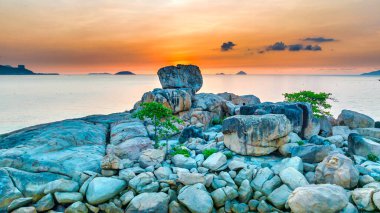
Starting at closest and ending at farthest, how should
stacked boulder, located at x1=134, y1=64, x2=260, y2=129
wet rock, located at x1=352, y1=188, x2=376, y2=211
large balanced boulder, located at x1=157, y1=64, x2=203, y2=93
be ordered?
wet rock, located at x1=352, y1=188, x2=376, y2=211
stacked boulder, located at x1=134, y1=64, x2=260, y2=129
large balanced boulder, located at x1=157, y1=64, x2=203, y2=93

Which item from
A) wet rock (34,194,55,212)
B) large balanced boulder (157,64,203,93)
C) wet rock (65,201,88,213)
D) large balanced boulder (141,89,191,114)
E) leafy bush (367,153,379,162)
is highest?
large balanced boulder (157,64,203,93)

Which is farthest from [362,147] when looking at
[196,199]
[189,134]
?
[189,134]

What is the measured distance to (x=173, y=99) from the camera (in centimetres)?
3469

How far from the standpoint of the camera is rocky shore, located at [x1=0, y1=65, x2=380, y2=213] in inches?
602

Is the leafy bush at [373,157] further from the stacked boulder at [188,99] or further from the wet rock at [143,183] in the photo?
the stacked boulder at [188,99]

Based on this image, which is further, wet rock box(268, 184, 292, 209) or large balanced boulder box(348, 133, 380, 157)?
large balanced boulder box(348, 133, 380, 157)

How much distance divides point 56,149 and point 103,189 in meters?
5.82

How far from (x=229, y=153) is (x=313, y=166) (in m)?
5.54

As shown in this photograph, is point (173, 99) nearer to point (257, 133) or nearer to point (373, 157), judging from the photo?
point (257, 133)

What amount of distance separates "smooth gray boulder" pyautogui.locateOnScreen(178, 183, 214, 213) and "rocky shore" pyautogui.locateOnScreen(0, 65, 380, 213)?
0.18ft

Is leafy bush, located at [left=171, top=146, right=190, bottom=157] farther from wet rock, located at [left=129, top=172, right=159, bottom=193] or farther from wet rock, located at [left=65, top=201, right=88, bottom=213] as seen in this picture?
wet rock, located at [left=65, top=201, right=88, bottom=213]

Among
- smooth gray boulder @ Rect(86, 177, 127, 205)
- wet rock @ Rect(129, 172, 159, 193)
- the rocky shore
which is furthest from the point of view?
wet rock @ Rect(129, 172, 159, 193)

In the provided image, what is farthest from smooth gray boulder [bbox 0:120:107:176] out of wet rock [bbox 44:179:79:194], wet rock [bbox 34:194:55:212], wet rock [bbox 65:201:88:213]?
wet rock [bbox 65:201:88:213]

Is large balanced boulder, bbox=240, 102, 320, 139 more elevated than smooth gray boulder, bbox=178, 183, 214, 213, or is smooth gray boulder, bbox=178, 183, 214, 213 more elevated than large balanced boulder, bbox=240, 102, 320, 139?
large balanced boulder, bbox=240, 102, 320, 139
